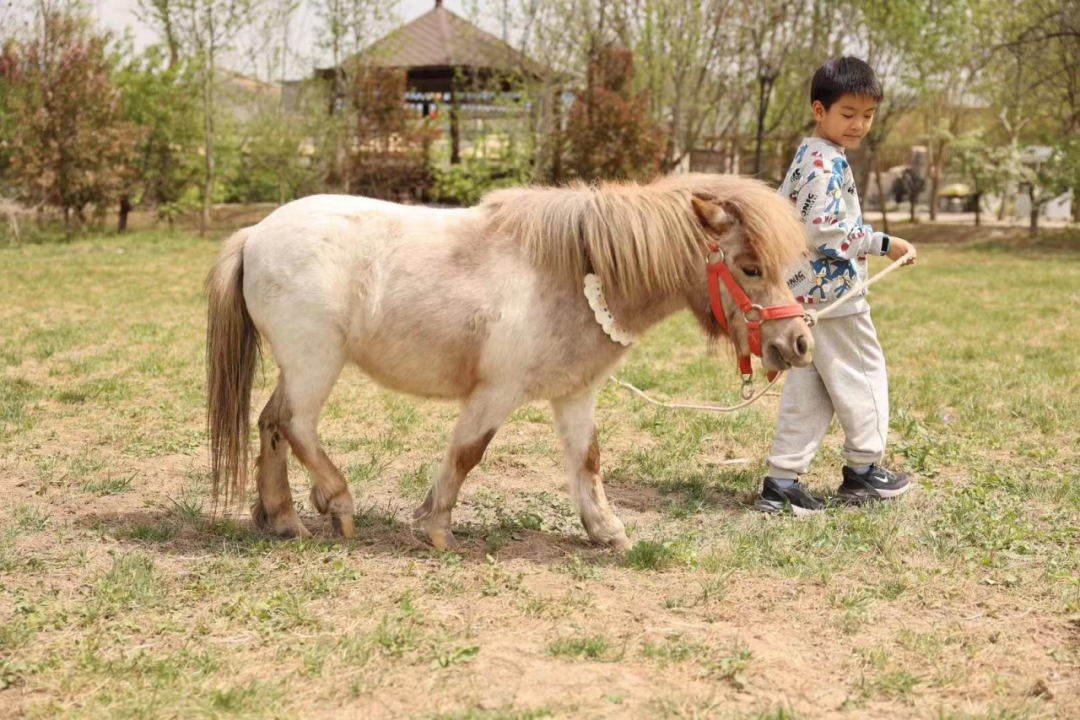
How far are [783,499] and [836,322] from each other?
34.5 inches

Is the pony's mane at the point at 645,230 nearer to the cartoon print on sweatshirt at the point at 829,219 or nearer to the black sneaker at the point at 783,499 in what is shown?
the cartoon print on sweatshirt at the point at 829,219

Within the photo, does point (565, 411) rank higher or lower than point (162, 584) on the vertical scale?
higher

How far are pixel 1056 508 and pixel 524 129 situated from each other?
20.3 metres

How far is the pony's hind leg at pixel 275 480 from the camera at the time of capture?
14.0ft

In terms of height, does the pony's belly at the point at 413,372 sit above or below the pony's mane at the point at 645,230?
below

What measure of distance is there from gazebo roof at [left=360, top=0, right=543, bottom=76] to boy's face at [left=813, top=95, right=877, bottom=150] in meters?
19.6

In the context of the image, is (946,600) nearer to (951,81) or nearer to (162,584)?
(162,584)

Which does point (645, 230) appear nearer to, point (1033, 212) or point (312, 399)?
point (312, 399)

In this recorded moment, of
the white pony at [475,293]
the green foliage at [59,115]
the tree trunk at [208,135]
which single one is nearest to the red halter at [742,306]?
the white pony at [475,293]

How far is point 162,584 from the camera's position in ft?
11.9

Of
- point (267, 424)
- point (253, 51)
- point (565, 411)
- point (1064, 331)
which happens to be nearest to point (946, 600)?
point (565, 411)

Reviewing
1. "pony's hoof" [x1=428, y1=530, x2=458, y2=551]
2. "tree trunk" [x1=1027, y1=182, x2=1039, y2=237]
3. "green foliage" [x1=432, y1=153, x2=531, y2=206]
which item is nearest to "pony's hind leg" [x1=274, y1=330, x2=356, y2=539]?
"pony's hoof" [x1=428, y1=530, x2=458, y2=551]

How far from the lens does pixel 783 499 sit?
4848mm

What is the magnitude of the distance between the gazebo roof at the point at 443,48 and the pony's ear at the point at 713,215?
66.5 ft
